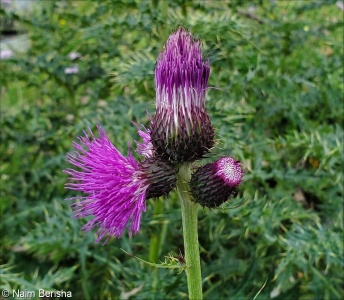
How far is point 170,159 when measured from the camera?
1.32 m

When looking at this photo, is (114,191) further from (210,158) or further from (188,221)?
(210,158)

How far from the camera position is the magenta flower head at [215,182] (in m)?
1.30

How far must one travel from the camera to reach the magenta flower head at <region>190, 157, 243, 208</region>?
130 centimetres

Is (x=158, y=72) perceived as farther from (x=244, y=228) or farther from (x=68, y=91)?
(x=68, y=91)

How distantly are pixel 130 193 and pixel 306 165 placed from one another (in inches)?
68.6

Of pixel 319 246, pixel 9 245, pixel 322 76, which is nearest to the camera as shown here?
pixel 319 246

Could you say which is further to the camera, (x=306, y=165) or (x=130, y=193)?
(x=306, y=165)

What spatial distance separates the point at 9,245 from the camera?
102 inches

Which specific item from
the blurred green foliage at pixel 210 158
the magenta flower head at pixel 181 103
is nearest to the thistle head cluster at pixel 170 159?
the magenta flower head at pixel 181 103

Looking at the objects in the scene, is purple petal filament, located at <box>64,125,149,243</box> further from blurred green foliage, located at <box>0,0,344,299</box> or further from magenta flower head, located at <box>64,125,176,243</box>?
blurred green foliage, located at <box>0,0,344,299</box>

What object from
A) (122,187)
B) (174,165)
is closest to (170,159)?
(174,165)

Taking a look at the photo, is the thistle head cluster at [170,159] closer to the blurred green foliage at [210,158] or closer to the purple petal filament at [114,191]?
the purple petal filament at [114,191]

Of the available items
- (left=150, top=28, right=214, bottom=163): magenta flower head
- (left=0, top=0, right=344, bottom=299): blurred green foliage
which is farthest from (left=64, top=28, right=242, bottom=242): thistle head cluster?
(left=0, top=0, right=344, bottom=299): blurred green foliage

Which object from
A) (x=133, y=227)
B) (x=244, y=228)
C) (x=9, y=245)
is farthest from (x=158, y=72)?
(x=9, y=245)
